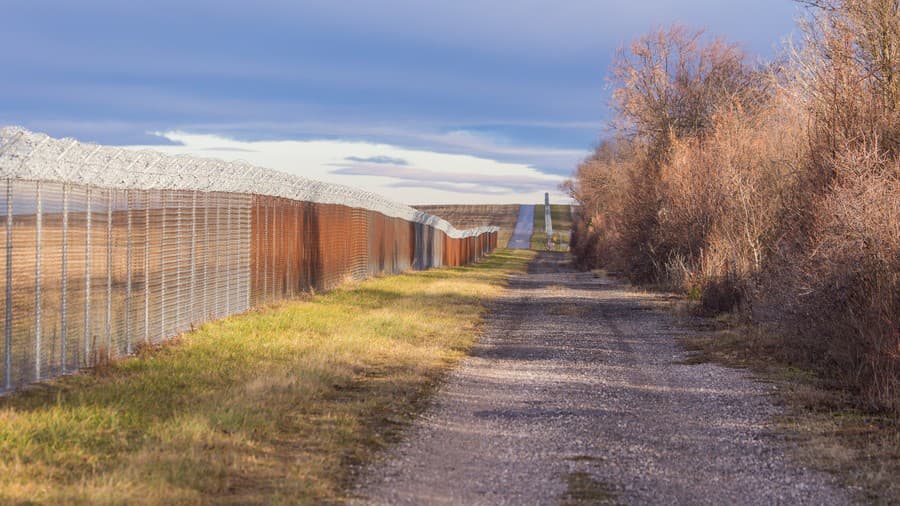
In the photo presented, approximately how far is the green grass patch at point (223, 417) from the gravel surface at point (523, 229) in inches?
3603

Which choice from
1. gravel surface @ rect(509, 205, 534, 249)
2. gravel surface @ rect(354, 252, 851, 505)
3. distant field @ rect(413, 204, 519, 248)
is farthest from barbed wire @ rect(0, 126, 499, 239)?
distant field @ rect(413, 204, 519, 248)

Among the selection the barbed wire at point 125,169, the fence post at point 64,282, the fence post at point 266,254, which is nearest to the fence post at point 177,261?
the barbed wire at point 125,169

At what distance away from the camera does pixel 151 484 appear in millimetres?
5766

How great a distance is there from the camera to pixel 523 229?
128 m

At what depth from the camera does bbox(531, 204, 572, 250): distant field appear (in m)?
107

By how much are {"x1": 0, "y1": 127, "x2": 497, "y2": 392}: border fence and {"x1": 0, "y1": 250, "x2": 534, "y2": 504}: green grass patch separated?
416 mm

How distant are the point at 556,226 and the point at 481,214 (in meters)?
16.9

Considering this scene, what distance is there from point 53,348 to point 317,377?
266 cm

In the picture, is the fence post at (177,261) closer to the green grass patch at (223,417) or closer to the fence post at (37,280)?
the green grass patch at (223,417)

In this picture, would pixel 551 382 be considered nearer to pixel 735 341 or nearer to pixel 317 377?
pixel 317 377

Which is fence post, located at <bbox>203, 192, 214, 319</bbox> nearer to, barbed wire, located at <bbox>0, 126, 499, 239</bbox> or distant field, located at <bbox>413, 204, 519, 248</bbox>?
barbed wire, located at <bbox>0, 126, 499, 239</bbox>

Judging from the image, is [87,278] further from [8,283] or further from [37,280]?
[8,283]

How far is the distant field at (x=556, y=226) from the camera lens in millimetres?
107062

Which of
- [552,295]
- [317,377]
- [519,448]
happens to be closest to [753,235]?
[552,295]
